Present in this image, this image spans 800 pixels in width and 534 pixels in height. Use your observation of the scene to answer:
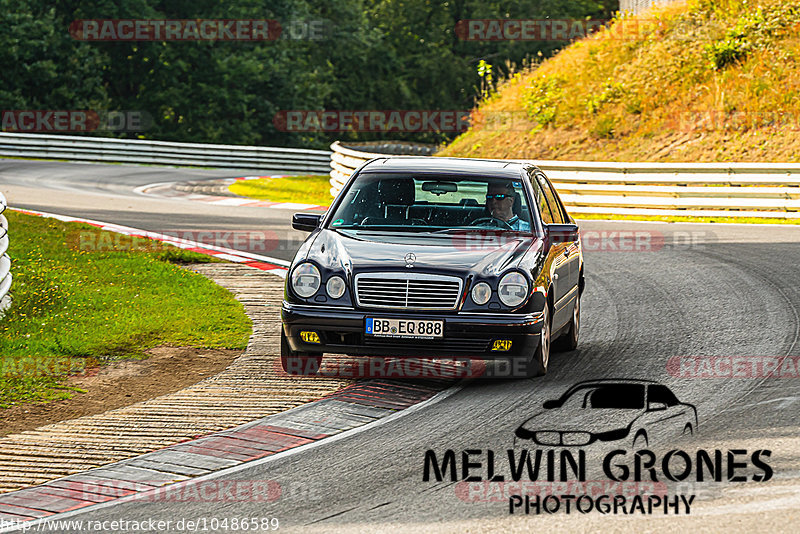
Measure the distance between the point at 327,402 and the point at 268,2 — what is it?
4573 centimetres

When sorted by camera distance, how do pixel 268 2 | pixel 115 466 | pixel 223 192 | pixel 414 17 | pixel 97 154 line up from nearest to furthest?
pixel 115 466 < pixel 223 192 < pixel 97 154 < pixel 268 2 < pixel 414 17

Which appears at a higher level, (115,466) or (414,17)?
(414,17)

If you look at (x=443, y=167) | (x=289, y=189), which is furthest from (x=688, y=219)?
(x=443, y=167)

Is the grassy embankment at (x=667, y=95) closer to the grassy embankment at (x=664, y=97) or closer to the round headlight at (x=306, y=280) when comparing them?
the grassy embankment at (x=664, y=97)

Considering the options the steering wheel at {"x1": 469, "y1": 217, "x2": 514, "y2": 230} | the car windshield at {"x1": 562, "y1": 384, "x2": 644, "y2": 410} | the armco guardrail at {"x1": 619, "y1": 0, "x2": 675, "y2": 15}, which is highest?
the armco guardrail at {"x1": 619, "y1": 0, "x2": 675, "y2": 15}

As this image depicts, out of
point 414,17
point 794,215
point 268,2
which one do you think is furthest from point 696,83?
point 414,17

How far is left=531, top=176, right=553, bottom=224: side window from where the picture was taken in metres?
9.55

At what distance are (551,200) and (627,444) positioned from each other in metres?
4.08

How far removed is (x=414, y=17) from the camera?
67562mm

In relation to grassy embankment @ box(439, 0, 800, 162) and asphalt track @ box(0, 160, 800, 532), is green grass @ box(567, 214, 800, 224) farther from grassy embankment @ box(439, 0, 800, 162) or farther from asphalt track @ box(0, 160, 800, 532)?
asphalt track @ box(0, 160, 800, 532)

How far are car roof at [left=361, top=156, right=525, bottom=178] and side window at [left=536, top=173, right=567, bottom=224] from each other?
341 mm

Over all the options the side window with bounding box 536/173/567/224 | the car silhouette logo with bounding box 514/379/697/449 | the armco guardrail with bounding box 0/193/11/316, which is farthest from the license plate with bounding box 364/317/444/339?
the armco guardrail with bounding box 0/193/11/316

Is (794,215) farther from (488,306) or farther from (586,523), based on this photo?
(586,523)

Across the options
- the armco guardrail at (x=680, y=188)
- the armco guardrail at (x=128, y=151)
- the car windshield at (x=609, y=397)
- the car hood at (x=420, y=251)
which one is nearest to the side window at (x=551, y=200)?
the car hood at (x=420, y=251)
